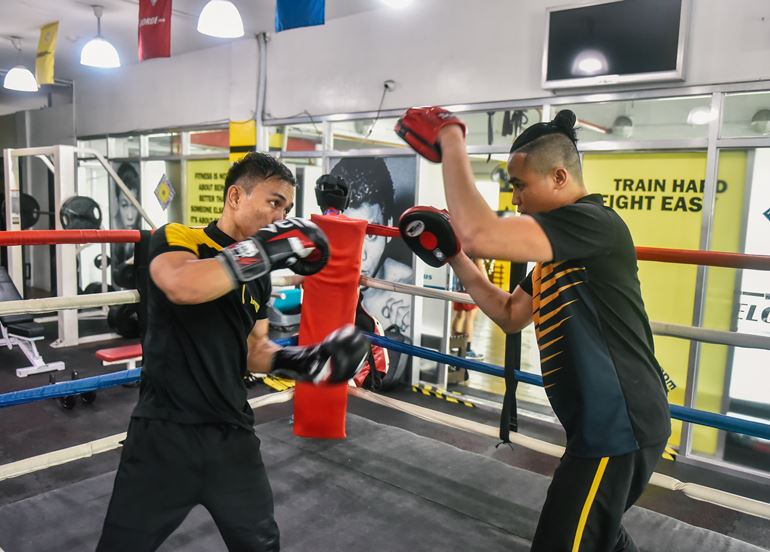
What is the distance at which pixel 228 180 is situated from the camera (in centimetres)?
149

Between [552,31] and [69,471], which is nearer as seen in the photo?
[69,471]

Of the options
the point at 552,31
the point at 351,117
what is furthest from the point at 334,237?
the point at 351,117

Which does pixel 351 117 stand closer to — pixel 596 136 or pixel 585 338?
pixel 596 136

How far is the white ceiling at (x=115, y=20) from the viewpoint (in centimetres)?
507

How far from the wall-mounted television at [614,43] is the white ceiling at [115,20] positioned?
1.60m

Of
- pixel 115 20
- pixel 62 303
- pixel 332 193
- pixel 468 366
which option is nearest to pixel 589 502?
pixel 468 366

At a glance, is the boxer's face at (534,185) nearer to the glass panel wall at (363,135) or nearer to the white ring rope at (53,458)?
the white ring rope at (53,458)

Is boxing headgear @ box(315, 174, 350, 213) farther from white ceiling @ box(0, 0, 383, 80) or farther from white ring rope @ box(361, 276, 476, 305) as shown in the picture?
white ceiling @ box(0, 0, 383, 80)

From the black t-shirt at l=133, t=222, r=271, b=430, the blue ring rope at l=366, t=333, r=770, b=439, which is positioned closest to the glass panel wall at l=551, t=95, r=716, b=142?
the blue ring rope at l=366, t=333, r=770, b=439

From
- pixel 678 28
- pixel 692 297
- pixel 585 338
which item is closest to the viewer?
pixel 585 338

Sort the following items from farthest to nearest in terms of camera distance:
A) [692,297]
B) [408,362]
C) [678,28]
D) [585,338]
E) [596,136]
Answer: [408,362]
[596,136]
[692,297]
[678,28]
[585,338]

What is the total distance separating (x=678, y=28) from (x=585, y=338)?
2.93 meters

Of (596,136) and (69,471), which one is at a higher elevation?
(596,136)

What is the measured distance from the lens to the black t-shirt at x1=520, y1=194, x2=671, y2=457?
1.30 meters
